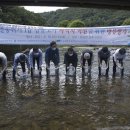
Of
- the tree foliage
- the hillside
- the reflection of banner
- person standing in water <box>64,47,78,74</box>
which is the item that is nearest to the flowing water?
person standing in water <box>64,47,78,74</box>

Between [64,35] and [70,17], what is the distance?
12700 cm

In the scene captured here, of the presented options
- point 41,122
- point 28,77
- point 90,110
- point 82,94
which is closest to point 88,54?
point 28,77

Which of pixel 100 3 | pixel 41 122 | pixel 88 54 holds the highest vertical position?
pixel 100 3

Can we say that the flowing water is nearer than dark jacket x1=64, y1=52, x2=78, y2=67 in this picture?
Yes

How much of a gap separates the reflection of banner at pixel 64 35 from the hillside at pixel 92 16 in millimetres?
72620

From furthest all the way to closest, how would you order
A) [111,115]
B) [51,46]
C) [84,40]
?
[84,40] < [51,46] < [111,115]

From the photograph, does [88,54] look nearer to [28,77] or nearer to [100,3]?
[28,77]

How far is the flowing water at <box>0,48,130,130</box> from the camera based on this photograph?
8.96 meters

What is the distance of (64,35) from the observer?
18.5 m

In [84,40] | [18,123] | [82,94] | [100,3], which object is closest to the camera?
[18,123]

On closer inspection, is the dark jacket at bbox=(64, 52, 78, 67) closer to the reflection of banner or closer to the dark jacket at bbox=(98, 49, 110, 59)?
the dark jacket at bbox=(98, 49, 110, 59)

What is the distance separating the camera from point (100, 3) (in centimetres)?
2009

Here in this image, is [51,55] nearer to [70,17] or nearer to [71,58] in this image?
[71,58]

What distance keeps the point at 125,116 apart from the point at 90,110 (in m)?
1.21
